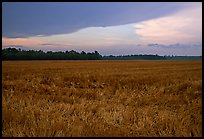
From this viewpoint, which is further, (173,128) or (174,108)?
(174,108)

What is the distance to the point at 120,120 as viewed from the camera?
6.50 metres

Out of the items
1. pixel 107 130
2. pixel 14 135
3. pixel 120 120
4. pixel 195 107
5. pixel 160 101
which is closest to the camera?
pixel 14 135

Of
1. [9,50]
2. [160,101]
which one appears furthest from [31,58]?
[160,101]

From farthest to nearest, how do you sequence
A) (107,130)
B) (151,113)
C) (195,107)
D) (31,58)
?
(31,58) < (195,107) < (151,113) < (107,130)

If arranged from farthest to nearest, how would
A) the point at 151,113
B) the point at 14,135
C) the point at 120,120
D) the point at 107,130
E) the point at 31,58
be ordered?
1. the point at 31,58
2. the point at 151,113
3. the point at 120,120
4. the point at 107,130
5. the point at 14,135

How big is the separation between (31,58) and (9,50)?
1723 cm

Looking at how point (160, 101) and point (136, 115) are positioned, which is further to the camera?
point (160, 101)

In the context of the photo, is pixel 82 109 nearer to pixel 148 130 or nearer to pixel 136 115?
pixel 136 115

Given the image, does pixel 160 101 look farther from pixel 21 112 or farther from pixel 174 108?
pixel 21 112

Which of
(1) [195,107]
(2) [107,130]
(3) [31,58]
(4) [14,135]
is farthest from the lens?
(3) [31,58]

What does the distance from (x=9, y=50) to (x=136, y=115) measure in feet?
505

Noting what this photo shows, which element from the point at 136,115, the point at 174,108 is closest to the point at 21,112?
the point at 136,115

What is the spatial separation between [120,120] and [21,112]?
2.63 m

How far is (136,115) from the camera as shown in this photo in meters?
7.12
